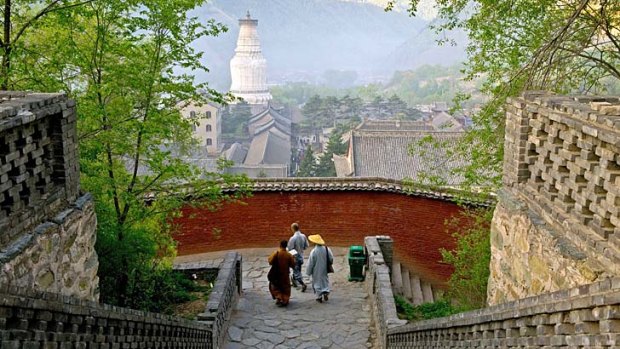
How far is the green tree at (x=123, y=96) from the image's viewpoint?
879 centimetres

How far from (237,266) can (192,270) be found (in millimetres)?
1323

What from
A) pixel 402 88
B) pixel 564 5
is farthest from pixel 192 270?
pixel 402 88

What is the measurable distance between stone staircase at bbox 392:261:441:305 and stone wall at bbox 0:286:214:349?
8.57m

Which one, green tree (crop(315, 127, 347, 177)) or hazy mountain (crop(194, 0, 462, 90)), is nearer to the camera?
green tree (crop(315, 127, 347, 177))

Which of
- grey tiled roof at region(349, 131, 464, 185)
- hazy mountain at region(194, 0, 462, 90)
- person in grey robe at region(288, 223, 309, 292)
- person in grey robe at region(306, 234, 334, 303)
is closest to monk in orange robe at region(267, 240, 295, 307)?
person in grey robe at region(306, 234, 334, 303)

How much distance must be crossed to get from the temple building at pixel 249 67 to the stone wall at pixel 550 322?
70288 mm

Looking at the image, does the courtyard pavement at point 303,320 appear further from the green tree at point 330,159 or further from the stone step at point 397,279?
the green tree at point 330,159

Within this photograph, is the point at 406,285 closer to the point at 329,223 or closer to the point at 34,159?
the point at 329,223

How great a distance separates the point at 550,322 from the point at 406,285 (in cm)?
1111

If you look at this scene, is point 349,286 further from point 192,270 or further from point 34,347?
point 34,347

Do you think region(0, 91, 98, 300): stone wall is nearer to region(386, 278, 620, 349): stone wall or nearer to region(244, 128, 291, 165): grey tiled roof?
region(386, 278, 620, 349): stone wall

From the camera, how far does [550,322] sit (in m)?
3.60

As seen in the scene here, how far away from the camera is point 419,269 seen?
1563 cm

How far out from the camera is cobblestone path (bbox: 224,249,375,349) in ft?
32.5
